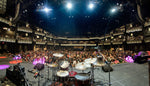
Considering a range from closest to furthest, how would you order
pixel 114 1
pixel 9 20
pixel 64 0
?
pixel 64 0 < pixel 114 1 < pixel 9 20

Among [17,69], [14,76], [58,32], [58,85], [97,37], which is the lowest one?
[58,85]

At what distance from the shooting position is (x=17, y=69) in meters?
4.00

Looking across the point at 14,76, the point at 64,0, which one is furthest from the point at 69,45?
the point at 14,76

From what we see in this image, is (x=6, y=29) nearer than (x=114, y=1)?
No

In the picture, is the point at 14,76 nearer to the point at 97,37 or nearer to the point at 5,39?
the point at 5,39

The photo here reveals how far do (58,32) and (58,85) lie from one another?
156 ft

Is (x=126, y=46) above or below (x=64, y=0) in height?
below

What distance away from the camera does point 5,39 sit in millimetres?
15648

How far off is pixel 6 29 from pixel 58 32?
3136cm

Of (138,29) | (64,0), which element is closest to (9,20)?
(64,0)


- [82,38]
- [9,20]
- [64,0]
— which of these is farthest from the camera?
[82,38]

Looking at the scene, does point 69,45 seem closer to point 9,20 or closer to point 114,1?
Answer: point 9,20

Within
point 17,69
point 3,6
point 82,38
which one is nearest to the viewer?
point 3,6

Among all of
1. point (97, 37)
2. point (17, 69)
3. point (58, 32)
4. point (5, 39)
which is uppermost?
point (58, 32)
